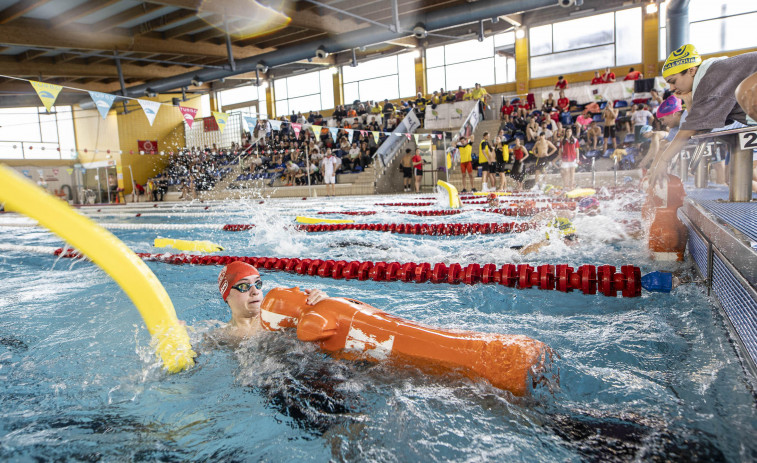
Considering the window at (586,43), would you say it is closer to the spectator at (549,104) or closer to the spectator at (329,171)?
the spectator at (549,104)

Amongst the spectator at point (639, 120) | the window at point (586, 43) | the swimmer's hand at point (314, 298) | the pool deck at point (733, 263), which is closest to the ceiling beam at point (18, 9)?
the swimmer's hand at point (314, 298)

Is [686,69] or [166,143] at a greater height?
[166,143]

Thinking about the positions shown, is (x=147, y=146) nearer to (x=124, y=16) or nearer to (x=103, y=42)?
(x=103, y=42)

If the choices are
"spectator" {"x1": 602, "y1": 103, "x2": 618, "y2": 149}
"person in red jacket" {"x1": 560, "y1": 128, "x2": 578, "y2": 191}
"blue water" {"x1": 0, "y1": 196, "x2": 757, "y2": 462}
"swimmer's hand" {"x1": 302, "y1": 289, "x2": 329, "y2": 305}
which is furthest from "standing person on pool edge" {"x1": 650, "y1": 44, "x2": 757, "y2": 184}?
"spectator" {"x1": 602, "y1": 103, "x2": 618, "y2": 149}

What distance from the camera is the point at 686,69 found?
2.83 meters

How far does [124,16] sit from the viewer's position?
12.3 metres

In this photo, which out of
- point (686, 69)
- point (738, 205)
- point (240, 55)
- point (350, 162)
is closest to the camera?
point (686, 69)

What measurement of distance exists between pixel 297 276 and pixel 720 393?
3.19 m

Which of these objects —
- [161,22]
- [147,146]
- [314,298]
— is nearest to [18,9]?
[161,22]

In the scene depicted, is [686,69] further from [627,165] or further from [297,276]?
[627,165]

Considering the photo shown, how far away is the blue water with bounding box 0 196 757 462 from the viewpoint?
1312 millimetres

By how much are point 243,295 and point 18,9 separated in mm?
12554

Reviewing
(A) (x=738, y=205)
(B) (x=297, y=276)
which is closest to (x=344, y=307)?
(B) (x=297, y=276)

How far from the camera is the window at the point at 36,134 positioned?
20.3 metres
